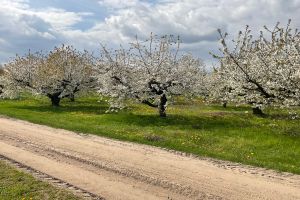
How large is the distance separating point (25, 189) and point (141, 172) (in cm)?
431

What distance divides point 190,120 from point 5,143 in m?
15.5

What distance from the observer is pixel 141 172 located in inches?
612

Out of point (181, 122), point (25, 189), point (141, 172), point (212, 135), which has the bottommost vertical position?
point (25, 189)

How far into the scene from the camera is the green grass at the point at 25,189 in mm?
12297

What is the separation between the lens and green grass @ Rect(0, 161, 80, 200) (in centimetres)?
1230

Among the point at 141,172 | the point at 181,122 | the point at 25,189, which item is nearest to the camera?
the point at 25,189

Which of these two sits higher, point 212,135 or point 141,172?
point 212,135

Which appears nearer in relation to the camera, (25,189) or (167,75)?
(25,189)

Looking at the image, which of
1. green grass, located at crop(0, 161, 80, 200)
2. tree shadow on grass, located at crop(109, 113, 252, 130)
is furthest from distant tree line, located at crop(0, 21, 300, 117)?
green grass, located at crop(0, 161, 80, 200)

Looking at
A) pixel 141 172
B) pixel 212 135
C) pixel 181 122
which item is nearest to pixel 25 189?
pixel 141 172

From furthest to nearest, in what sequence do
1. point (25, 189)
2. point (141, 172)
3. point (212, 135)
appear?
point (212, 135)
point (141, 172)
point (25, 189)

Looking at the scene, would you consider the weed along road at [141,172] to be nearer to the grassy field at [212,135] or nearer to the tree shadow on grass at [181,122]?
the grassy field at [212,135]

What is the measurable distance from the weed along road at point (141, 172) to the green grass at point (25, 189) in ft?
2.94

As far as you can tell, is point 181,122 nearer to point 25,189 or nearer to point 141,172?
point 141,172
